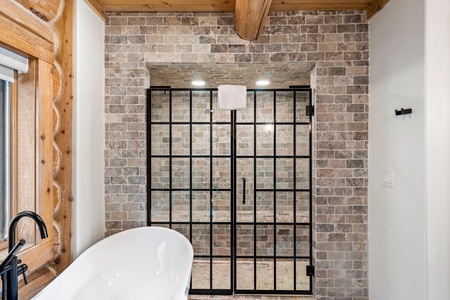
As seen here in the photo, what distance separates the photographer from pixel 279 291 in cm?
276

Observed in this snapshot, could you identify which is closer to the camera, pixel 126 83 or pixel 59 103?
pixel 59 103

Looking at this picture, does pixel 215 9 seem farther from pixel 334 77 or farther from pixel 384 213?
pixel 384 213

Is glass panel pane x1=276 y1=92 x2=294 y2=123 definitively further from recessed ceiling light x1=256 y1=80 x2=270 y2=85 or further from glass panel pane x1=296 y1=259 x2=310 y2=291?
glass panel pane x1=296 y1=259 x2=310 y2=291

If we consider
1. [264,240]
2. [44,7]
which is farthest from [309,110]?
[44,7]

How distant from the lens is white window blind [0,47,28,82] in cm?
158

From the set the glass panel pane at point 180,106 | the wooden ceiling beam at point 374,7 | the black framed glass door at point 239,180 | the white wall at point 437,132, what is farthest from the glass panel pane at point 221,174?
the wooden ceiling beam at point 374,7

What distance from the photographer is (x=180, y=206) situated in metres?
2.81

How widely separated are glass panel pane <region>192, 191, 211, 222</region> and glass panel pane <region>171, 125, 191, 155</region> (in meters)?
0.51

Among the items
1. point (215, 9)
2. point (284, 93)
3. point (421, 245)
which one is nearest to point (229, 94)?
point (284, 93)

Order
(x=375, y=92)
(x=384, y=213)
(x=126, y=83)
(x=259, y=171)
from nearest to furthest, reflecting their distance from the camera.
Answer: (x=384, y=213), (x=375, y=92), (x=126, y=83), (x=259, y=171)

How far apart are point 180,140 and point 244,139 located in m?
0.68

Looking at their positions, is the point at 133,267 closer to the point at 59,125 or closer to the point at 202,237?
the point at 202,237

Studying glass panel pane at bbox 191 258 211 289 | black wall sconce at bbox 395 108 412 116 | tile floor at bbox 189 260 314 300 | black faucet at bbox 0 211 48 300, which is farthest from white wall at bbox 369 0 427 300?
black faucet at bbox 0 211 48 300

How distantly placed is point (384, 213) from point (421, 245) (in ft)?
1.63
